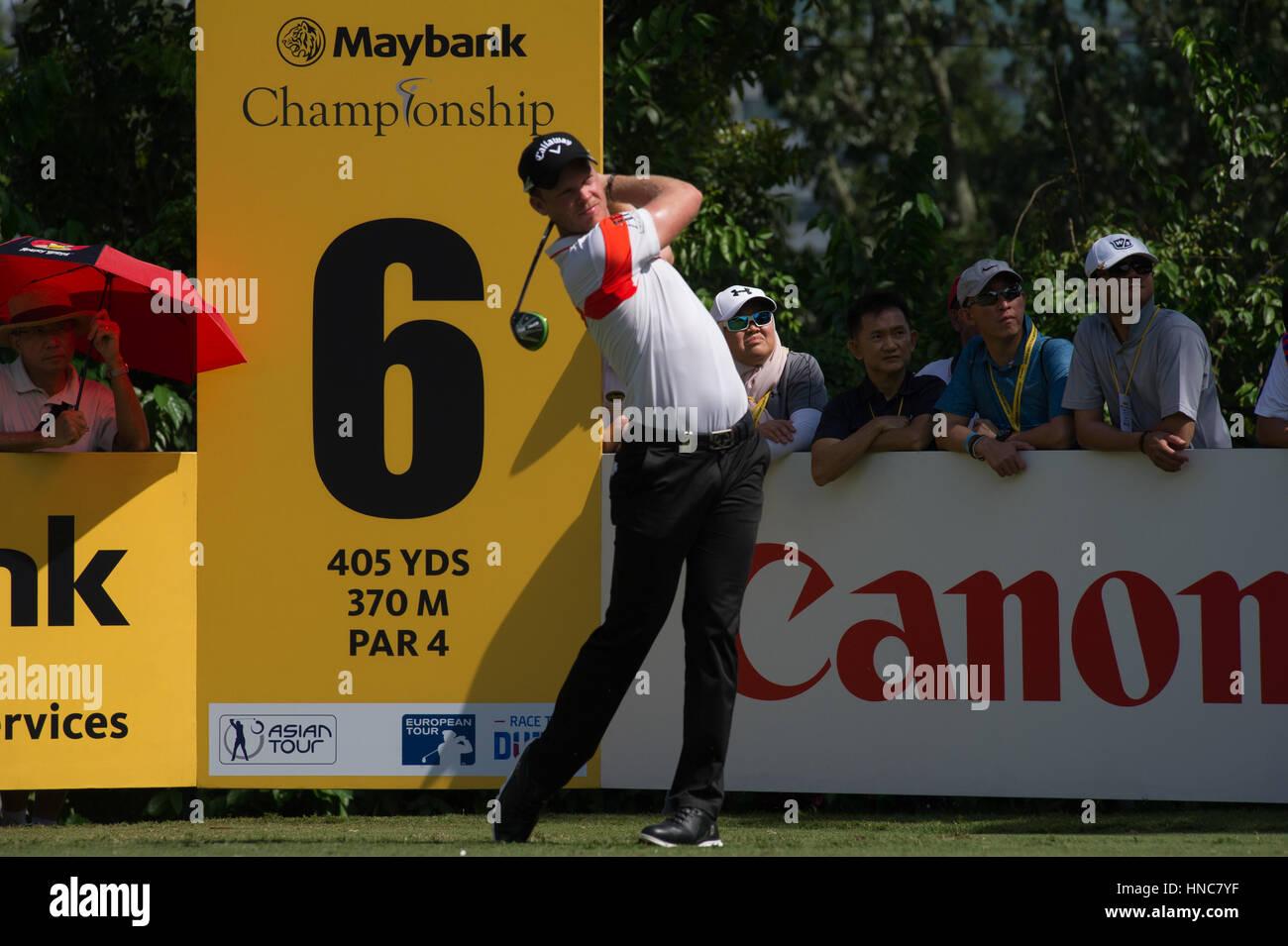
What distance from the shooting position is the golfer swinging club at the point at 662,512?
14.8 feet

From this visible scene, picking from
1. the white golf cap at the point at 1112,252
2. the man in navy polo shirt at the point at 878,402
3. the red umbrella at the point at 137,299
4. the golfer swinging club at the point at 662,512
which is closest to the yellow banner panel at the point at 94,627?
the red umbrella at the point at 137,299

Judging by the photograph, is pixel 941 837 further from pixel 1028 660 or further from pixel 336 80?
pixel 336 80

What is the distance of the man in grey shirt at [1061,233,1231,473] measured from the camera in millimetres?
5387

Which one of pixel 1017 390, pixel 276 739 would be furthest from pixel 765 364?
pixel 276 739

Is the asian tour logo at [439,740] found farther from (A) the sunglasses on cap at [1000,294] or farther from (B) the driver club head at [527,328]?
(A) the sunglasses on cap at [1000,294]

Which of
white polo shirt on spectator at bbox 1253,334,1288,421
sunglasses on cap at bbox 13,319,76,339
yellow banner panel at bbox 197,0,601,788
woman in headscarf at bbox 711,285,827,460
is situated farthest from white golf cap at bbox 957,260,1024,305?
sunglasses on cap at bbox 13,319,76,339

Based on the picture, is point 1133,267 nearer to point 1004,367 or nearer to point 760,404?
point 1004,367

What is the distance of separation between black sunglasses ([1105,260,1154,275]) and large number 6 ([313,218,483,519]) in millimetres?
2365

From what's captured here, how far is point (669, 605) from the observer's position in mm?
4598

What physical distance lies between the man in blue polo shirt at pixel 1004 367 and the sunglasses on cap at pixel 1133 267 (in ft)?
1.27

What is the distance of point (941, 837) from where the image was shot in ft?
16.8

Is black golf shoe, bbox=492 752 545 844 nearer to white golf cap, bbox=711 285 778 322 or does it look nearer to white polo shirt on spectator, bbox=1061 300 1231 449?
white golf cap, bbox=711 285 778 322

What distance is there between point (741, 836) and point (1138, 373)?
2227 mm

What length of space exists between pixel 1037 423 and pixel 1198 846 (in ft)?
6.02
